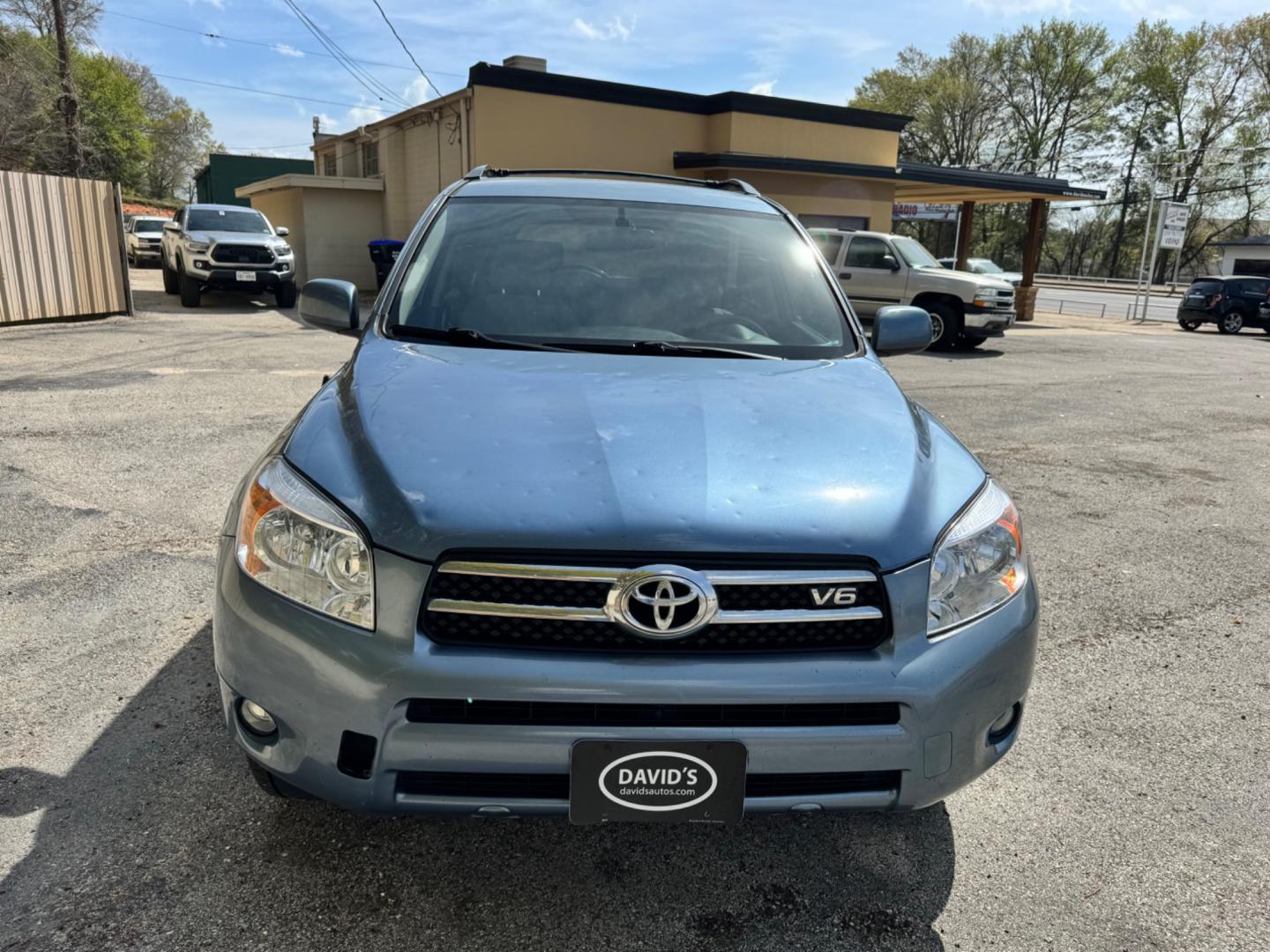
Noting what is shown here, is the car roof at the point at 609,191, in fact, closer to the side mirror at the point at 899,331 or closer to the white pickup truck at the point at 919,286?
the side mirror at the point at 899,331

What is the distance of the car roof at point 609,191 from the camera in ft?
11.7

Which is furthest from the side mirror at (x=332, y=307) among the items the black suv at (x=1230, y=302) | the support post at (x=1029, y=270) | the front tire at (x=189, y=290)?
the black suv at (x=1230, y=302)

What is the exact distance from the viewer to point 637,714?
1.77 metres

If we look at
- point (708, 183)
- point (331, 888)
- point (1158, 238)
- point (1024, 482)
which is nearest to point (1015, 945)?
point (331, 888)

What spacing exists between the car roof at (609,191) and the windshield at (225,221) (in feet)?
47.9

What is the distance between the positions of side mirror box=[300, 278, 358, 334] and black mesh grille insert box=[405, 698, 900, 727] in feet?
6.80

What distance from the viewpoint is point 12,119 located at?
108 feet

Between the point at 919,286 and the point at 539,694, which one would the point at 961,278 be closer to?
the point at 919,286

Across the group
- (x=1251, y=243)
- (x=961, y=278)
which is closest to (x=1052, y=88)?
(x=1251, y=243)

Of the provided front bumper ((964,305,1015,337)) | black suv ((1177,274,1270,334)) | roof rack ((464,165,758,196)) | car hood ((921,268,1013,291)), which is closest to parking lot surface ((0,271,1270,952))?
roof rack ((464,165,758,196))

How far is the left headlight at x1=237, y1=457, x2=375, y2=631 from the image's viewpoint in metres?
1.84

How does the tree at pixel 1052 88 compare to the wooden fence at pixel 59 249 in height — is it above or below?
above

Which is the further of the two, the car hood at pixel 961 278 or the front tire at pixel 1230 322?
the front tire at pixel 1230 322

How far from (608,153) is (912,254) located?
6632 mm
